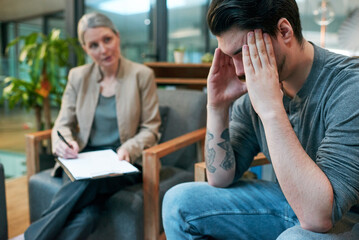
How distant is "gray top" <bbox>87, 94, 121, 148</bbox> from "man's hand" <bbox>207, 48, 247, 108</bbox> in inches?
31.0

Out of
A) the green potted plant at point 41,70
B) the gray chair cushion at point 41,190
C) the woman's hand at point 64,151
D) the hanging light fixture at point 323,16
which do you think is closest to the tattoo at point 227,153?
the woman's hand at point 64,151

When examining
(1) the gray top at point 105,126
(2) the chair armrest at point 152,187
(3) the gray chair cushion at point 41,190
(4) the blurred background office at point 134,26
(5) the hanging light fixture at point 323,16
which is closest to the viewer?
(2) the chair armrest at point 152,187

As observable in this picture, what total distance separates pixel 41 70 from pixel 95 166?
162cm

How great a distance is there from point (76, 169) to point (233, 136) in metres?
0.67

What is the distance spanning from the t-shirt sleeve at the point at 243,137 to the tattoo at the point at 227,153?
6cm

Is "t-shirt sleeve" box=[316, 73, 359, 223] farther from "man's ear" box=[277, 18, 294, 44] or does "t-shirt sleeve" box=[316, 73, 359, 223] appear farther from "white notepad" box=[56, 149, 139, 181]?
"white notepad" box=[56, 149, 139, 181]

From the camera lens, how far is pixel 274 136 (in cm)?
87

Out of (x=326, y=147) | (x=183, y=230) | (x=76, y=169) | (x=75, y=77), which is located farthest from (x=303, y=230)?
(x=75, y=77)

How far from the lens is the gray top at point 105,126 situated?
183cm

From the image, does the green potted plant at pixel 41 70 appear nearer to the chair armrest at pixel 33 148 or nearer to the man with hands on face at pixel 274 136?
the chair armrest at pixel 33 148

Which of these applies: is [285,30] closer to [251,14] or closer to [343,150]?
[251,14]

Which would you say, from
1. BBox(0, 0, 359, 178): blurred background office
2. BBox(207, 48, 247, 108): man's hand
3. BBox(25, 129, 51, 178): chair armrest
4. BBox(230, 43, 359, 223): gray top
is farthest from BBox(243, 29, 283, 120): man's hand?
BBox(0, 0, 359, 178): blurred background office

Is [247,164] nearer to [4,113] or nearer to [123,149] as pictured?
[123,149]

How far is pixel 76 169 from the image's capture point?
141cm
